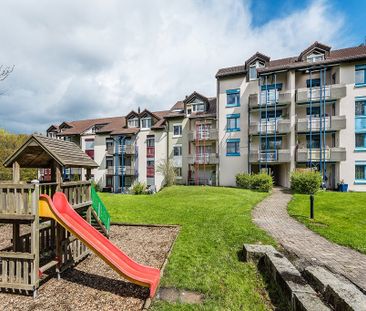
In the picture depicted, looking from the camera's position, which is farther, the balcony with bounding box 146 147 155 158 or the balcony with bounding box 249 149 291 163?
the balcony with bounding box 146 147 155 158

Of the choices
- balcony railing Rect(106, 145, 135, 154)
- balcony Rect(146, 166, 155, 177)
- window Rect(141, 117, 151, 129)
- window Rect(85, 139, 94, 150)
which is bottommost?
balcony Rect(146, 166, 155, 177)

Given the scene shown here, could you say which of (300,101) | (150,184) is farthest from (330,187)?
(150,184)

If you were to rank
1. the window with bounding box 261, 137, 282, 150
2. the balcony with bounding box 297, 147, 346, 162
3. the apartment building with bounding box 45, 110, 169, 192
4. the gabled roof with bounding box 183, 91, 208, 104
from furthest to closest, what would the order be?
the apartment building with bounding box 45, 110, 169, 192 < the gabled roof with bounding box 183, 91, 208, 104 < the window with bounding box 261, 137, 282, 150 < the balcony with bounding box 297, 147, 346, 162

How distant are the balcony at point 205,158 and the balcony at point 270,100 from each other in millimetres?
7967

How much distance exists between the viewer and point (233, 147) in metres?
29.0

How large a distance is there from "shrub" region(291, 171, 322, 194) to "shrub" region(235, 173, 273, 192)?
255cm

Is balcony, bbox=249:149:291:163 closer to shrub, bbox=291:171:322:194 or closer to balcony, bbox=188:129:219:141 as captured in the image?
shrub, bbox=291:171:322:194

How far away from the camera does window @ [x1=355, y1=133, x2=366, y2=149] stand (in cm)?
2400

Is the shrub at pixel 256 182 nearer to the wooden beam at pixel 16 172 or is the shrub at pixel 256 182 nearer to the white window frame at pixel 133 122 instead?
the white window frame at pixel 133 122

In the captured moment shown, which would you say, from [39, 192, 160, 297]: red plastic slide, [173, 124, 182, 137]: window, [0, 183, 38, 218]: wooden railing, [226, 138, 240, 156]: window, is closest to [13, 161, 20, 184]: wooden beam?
[0, 183, 38, 218]: wooden railing

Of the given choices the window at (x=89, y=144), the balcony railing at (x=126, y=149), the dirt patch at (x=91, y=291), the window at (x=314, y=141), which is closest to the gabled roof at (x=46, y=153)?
the dirt patch at (x=91, y=291)

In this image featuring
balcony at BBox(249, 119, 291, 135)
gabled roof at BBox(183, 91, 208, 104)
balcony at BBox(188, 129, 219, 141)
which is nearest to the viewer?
balcony at BBox(249, 119, 291, 135)

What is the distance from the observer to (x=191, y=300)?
14.8 ft

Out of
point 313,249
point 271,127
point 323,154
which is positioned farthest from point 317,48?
point 313,249
